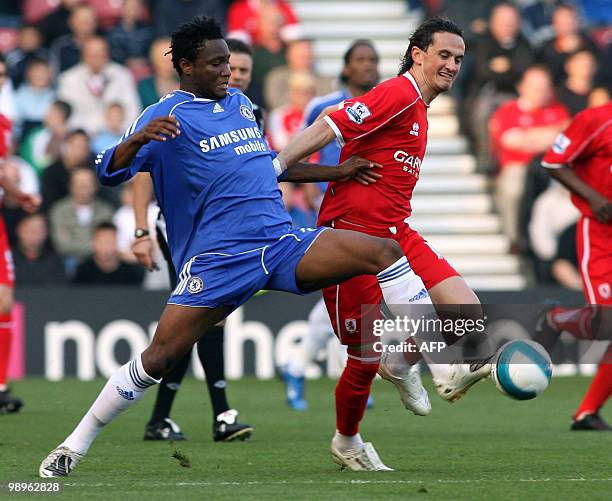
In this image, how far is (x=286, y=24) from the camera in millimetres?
18578

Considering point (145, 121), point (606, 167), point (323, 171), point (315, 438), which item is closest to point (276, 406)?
point (315, 438)

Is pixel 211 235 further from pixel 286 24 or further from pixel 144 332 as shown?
pixel 286 24

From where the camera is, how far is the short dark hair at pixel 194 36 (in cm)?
757

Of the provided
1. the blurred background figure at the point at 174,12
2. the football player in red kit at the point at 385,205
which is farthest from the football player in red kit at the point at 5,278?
the blurred background figure at the point at 174,12

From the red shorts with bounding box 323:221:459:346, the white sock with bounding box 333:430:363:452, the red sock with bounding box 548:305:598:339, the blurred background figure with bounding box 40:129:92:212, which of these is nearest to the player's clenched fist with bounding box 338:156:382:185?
the red shorts with bounding box 323:221:459:346

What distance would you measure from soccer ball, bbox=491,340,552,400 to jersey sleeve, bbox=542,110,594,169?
3.08 meters

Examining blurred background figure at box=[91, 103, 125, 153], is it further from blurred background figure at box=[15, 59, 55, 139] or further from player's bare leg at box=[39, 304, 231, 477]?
player's bare leg at box=[39, 304, 231, 477]

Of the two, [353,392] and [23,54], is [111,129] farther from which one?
[353,392]

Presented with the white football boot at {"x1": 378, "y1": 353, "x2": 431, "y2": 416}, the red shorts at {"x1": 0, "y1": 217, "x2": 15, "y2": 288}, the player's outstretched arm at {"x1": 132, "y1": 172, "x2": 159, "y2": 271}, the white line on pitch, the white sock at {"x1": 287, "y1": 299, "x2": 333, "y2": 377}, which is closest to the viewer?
the white line on pitch

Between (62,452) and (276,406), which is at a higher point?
(62,452)

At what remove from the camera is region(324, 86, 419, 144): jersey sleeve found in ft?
26.0

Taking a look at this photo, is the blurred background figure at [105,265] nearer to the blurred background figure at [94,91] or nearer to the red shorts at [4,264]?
the blurred background figure at [94,91]

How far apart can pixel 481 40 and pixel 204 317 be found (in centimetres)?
1157

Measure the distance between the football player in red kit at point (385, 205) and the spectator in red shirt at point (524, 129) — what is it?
9.14 metres
